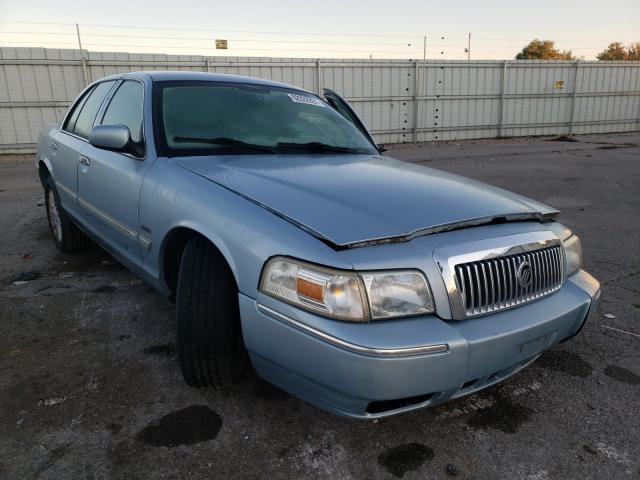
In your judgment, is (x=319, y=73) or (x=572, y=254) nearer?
(x=572, y=254)

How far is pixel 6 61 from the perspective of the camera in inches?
515

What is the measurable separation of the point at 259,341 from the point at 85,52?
46.9 feet

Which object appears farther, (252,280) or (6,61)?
(6,61)

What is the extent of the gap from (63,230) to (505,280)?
377 cm

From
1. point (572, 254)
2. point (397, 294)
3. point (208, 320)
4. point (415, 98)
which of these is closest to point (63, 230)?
point (208, 320)

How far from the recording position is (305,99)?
3.45 metres

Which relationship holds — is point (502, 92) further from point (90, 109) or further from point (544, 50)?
point (544, 50)

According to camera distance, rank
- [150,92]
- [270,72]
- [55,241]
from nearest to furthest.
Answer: [150,92] < [55,241] < [270,72]

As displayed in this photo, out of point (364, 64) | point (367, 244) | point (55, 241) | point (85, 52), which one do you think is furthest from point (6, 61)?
point (367, 244)

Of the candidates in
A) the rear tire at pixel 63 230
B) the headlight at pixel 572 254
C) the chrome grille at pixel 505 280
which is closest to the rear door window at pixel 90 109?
the rear tire at pixel 63 230

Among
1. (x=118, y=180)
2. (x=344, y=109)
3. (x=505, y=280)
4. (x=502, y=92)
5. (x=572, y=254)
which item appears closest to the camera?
(x=505, y=280)

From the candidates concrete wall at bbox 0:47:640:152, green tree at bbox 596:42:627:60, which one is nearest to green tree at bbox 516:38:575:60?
green tree at bbox 596:42:627:60

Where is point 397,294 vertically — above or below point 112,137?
below

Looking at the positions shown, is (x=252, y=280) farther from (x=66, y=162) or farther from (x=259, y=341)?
(x=66, y=162)
